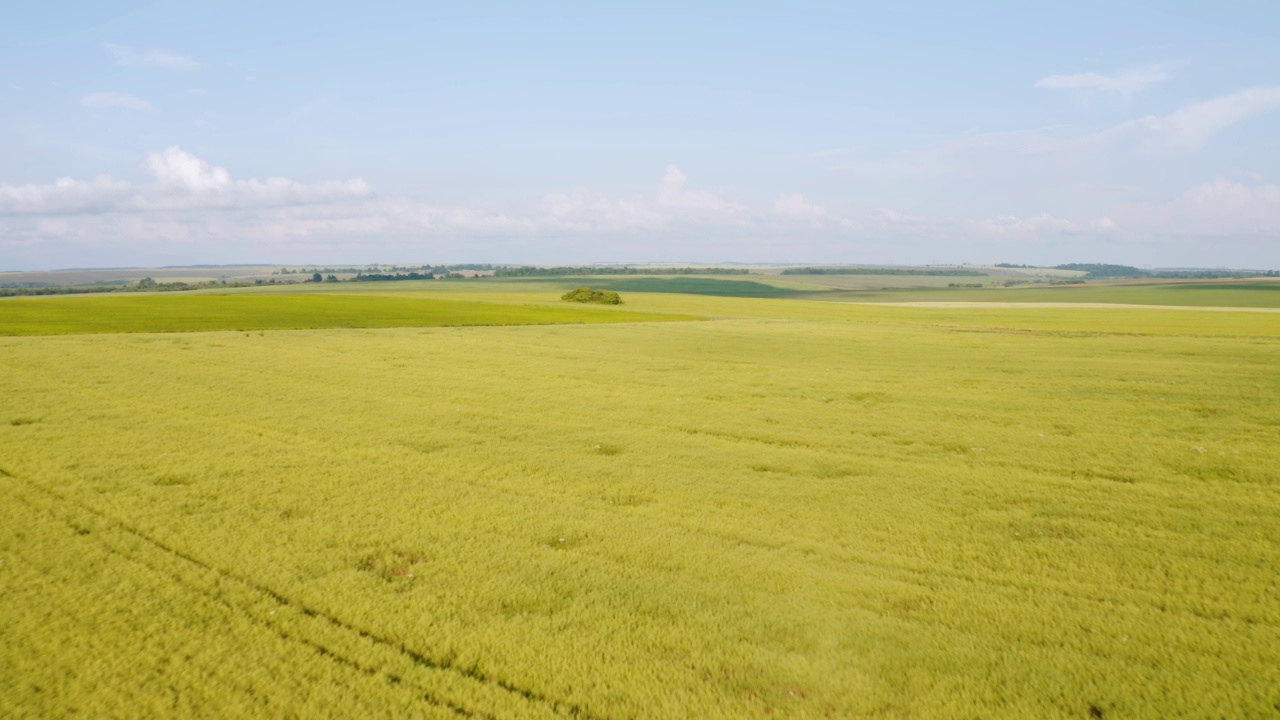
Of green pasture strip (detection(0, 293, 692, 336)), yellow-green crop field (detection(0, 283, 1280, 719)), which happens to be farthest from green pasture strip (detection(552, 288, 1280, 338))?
yellow-green crop field (detection(0, 283, 1280, 719))

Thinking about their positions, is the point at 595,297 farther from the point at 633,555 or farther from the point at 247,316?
the point at 633,555

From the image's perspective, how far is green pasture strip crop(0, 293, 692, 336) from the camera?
38.9 metres

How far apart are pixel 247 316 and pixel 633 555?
46072 millimetres

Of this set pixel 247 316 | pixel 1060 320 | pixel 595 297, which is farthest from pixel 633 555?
pixel 595 297

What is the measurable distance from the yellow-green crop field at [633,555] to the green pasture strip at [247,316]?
916 inches

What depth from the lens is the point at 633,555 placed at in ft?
26.0

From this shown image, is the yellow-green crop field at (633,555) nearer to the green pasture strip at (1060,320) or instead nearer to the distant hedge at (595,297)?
the green pasture strip at (1060,320)

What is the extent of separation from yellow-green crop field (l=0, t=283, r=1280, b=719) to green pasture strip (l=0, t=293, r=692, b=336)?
2327 cm

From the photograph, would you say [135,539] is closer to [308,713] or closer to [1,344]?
[308,713]

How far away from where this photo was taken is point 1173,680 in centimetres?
549

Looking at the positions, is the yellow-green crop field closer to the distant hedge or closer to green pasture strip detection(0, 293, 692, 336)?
green pasture strip detection(0, 293, 692, 336)

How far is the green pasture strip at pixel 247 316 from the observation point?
3888 centimetres

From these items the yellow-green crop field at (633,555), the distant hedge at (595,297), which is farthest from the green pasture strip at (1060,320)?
the yellow-green crop field at (633,555)

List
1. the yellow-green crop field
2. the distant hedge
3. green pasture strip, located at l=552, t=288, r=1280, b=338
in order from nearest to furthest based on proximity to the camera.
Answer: the yellow-green crop field
green pasture strip, located at l=552, t=288, r=1280, b=338
the distant hedge
